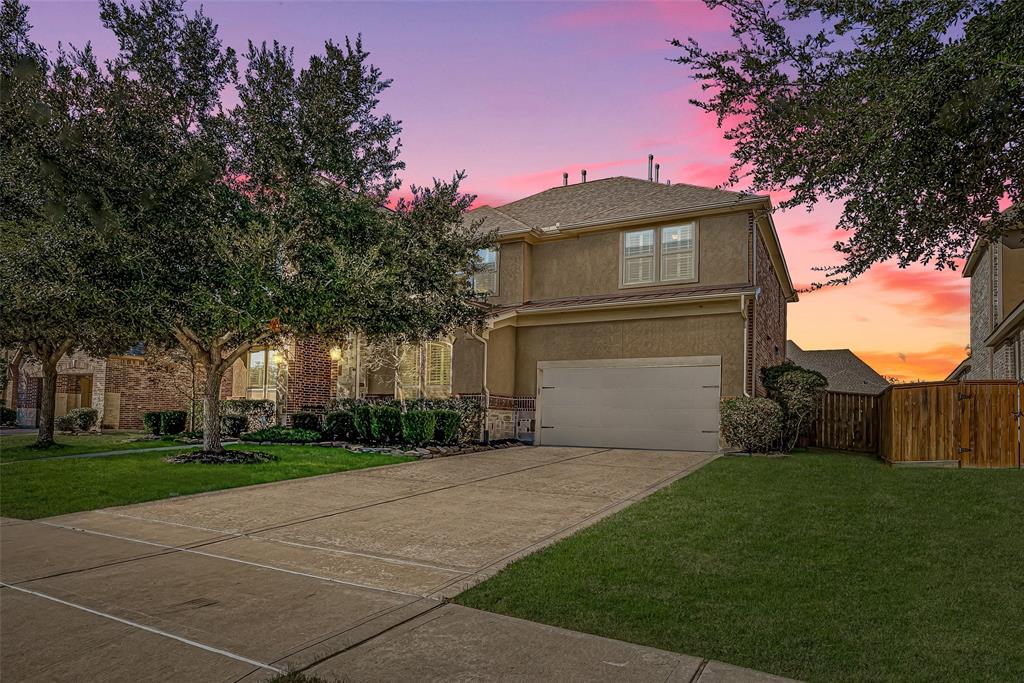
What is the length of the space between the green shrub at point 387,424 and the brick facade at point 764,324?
939 centimetres

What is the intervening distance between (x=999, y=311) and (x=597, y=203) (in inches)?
492

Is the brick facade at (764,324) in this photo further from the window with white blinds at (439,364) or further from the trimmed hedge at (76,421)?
the trimmed hedge at (76,421)

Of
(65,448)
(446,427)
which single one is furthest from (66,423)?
(446,427)

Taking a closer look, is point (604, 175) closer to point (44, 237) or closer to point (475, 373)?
point (475, 373)

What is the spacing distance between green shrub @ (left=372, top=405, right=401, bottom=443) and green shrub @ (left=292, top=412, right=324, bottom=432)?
3.71m

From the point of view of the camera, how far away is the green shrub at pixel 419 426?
16562mm

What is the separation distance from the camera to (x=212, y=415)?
14094 mm

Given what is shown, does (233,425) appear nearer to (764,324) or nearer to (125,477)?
(125,477)

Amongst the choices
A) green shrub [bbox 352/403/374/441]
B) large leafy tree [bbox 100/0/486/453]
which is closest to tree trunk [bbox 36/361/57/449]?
large leafy tree [bbox 100/0/486/453]

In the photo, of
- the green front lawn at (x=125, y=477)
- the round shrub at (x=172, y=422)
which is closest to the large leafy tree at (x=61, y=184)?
the green front lawn at (x=125, y=477)

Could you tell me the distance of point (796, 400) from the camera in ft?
53.9

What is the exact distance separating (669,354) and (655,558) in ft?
39.8

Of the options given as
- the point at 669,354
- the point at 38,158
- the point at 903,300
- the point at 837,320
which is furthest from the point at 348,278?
the point at 837,320

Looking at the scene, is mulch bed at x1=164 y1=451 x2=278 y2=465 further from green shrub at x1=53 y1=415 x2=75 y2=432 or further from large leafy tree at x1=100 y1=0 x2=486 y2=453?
green shrub at x1=53 y1=415 x2=75 y2=432
